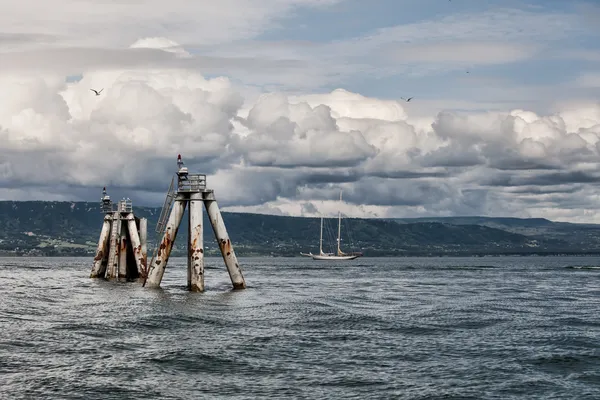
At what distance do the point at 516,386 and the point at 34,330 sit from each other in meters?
23.4

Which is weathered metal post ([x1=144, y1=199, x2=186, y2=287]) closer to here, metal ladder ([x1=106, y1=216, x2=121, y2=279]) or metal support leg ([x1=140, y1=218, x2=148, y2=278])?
metal support leg ([x1=140, y1=218, x2=148, y2=278])

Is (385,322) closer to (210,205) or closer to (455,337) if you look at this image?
(455,337)

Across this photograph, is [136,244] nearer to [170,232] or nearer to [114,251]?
[114,251]

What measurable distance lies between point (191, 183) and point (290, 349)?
26358mm

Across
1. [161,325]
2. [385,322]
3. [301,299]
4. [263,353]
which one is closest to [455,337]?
[385,322]

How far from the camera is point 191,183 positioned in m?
58.4

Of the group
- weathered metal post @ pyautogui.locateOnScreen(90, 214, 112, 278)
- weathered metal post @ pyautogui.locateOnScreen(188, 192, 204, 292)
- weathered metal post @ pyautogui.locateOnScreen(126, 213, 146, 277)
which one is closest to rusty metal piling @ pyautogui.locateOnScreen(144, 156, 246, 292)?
weathered metal post @ pyautogui.locateOnScreen(188, 192, 204, 292)

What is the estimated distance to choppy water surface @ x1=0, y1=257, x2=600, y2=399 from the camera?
87.6 feet

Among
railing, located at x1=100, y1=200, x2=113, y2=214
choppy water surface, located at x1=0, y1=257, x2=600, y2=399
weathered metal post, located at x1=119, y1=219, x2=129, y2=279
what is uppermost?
railing, located at x1=100, y1=200, x2=113, y2=214

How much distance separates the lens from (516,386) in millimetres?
27312

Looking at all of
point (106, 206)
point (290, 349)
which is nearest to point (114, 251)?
point (106, 206)

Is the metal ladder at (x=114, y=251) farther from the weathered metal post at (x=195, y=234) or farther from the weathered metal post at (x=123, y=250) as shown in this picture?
the weathered metal post at (x=195, y=234)

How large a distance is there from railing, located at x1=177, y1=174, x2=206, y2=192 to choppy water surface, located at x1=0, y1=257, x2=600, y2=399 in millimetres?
7766

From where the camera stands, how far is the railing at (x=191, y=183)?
58281mm
